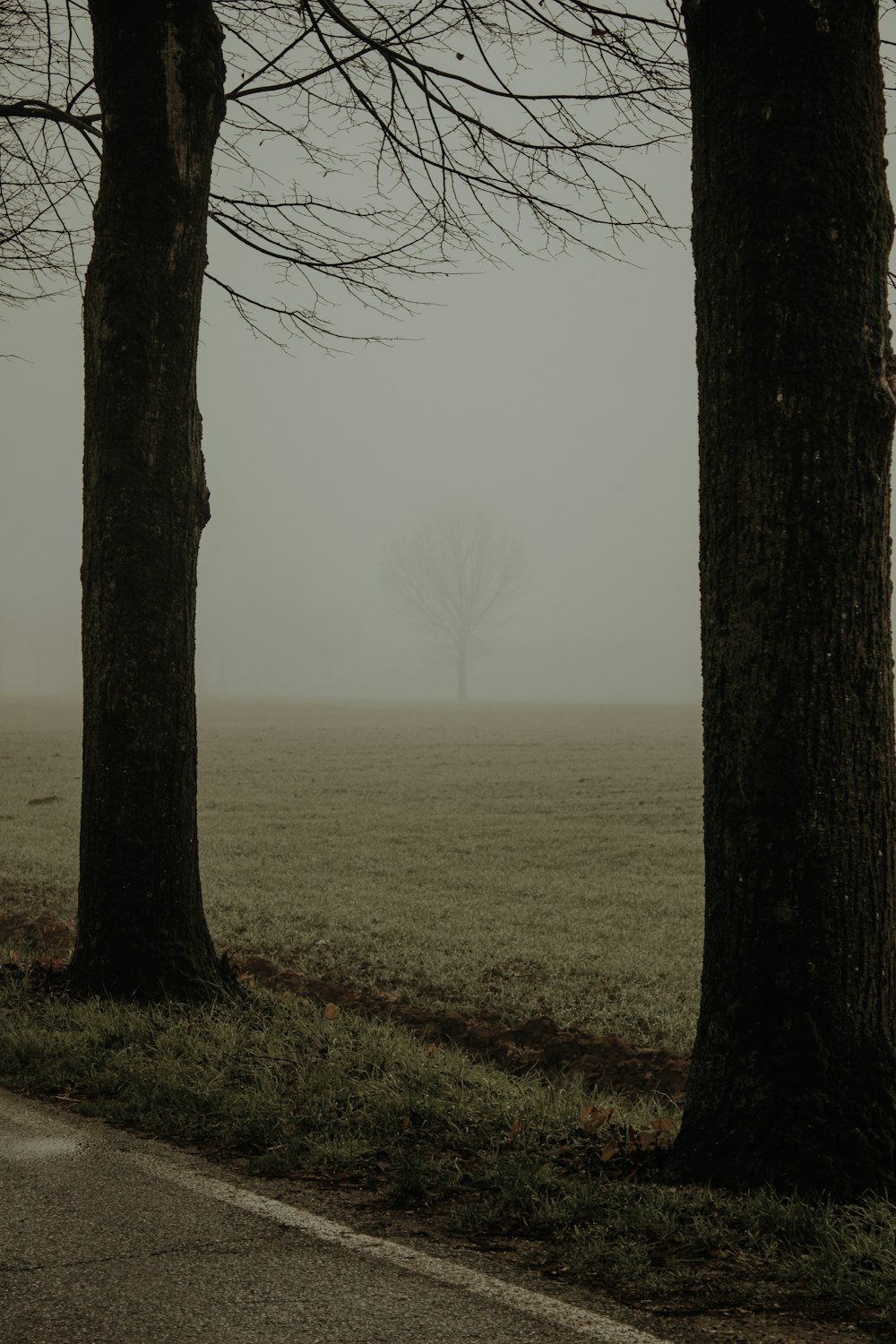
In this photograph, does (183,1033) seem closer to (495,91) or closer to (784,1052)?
(784,1052)

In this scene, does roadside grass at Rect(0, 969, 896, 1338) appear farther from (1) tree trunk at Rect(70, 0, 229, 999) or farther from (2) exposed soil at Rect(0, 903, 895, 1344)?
(1) tree trunk at Rect(70, 0, 229, 999)

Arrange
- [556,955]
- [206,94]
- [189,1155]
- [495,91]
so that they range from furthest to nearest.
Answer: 1. [556,955]
2. [495,91]
3. [206,94]
4. [189,1155]

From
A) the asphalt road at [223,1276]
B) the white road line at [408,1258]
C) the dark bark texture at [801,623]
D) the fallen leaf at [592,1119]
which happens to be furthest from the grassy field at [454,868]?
the asphalt road at [223,1276]

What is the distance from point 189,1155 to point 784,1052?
2.22 metres

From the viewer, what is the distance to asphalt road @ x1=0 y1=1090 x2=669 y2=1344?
9.61ft

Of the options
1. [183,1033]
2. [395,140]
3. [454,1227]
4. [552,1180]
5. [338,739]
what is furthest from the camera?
[338,739]

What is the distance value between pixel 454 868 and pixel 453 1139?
907 cm

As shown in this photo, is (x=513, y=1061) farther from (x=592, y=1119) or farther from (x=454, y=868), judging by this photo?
(x=454, y=868)

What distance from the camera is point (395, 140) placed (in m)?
8.12

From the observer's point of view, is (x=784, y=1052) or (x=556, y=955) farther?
(x=556, y=955)

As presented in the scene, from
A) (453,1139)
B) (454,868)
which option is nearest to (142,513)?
(453,1139)

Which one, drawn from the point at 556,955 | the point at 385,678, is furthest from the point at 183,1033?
the point at 385,678

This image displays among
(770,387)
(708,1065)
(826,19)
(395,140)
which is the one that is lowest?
(708,1065)

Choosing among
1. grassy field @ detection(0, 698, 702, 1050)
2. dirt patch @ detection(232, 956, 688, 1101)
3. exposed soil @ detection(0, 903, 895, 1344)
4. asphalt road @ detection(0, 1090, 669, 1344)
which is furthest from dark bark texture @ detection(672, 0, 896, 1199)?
grassy field @ detection(0, 698, 702, 1050)
